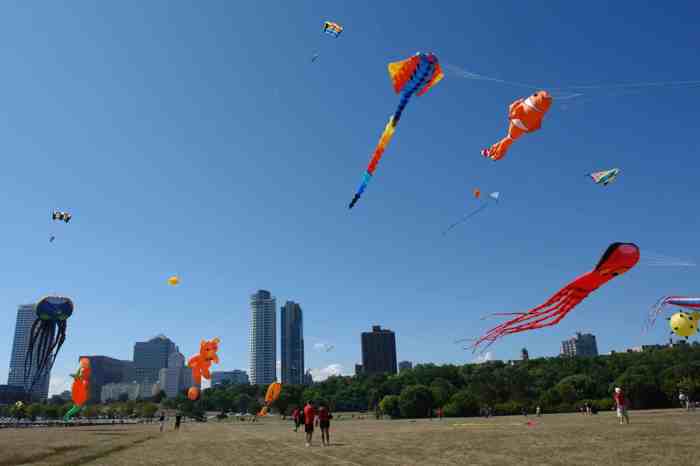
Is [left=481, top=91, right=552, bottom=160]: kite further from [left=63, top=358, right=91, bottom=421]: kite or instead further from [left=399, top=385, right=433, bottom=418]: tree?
[left=399, top=385, right=433, bottom=418]: tree

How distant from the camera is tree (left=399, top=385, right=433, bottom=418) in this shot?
81750 mm

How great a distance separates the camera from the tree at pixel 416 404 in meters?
81.8

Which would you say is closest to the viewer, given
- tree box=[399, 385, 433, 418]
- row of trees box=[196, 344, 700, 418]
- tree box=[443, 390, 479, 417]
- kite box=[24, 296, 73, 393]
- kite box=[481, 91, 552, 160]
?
kite box=[481, 91, 552, 160]

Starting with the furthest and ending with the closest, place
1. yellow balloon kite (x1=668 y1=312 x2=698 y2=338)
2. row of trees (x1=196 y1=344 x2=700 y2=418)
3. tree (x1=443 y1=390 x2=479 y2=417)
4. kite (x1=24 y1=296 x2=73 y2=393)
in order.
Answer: tree (x1=443 y1=390 x2=479 y2=417)
row of trees (x1=196 y1=344 x2=700 y2=418)
kite (x1=24 y1=296 x2=73 y2=393)
yellow balloon kite (x1=668 y1=312 x2=698 y2=338)

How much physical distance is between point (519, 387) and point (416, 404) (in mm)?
26972

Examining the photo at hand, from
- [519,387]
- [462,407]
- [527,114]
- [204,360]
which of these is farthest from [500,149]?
[519,387]

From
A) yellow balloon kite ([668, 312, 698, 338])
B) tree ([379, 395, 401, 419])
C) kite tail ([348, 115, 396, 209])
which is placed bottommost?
tree ([379, 395, 401, 419])

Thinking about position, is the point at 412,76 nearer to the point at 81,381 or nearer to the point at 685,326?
the point at 685,326

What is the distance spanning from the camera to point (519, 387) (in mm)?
97875

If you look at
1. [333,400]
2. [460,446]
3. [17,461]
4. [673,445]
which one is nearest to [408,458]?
[460,446]

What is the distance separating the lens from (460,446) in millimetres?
21703

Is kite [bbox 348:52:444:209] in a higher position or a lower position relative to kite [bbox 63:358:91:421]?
higher

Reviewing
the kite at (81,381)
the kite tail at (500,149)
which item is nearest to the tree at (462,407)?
the kite at (81,381)

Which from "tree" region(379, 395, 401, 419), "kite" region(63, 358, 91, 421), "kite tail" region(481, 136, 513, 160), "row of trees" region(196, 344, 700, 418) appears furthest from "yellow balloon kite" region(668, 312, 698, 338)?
"tree" region(379, 395, 401, 419)
